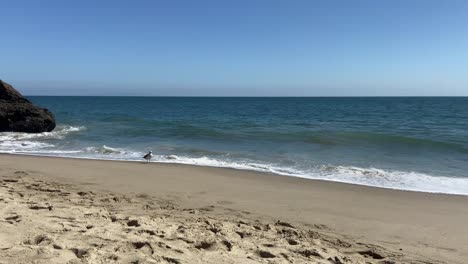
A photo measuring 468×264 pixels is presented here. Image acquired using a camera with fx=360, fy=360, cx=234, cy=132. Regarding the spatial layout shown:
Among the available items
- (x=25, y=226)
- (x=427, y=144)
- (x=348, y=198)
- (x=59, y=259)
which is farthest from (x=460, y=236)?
(x=427, y=144)

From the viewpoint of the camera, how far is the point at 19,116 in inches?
835

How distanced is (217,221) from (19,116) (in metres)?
20.0

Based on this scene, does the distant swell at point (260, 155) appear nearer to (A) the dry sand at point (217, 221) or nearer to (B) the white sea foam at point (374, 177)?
(B) the white sea foam at point (374, 177)

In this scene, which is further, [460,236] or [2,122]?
[2,122]

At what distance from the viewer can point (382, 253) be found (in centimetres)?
477

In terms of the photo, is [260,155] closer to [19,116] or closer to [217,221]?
[217,221]

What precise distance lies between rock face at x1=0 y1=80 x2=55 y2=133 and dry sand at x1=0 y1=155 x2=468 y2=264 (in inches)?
504

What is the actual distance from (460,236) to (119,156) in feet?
36.7

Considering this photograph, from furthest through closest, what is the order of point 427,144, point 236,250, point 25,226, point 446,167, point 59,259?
point 427,144 < point 446,167 < point 25,226 < point 236,250 < point 59,259

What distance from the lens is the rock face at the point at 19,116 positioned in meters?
20.8

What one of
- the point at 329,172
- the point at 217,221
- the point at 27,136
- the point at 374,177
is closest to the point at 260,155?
the point at 329,172

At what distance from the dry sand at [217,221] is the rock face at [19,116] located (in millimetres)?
12807

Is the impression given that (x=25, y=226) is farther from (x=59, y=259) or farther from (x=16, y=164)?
(x=16, y=164)

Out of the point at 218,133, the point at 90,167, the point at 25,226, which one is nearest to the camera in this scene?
the point at 25,226
